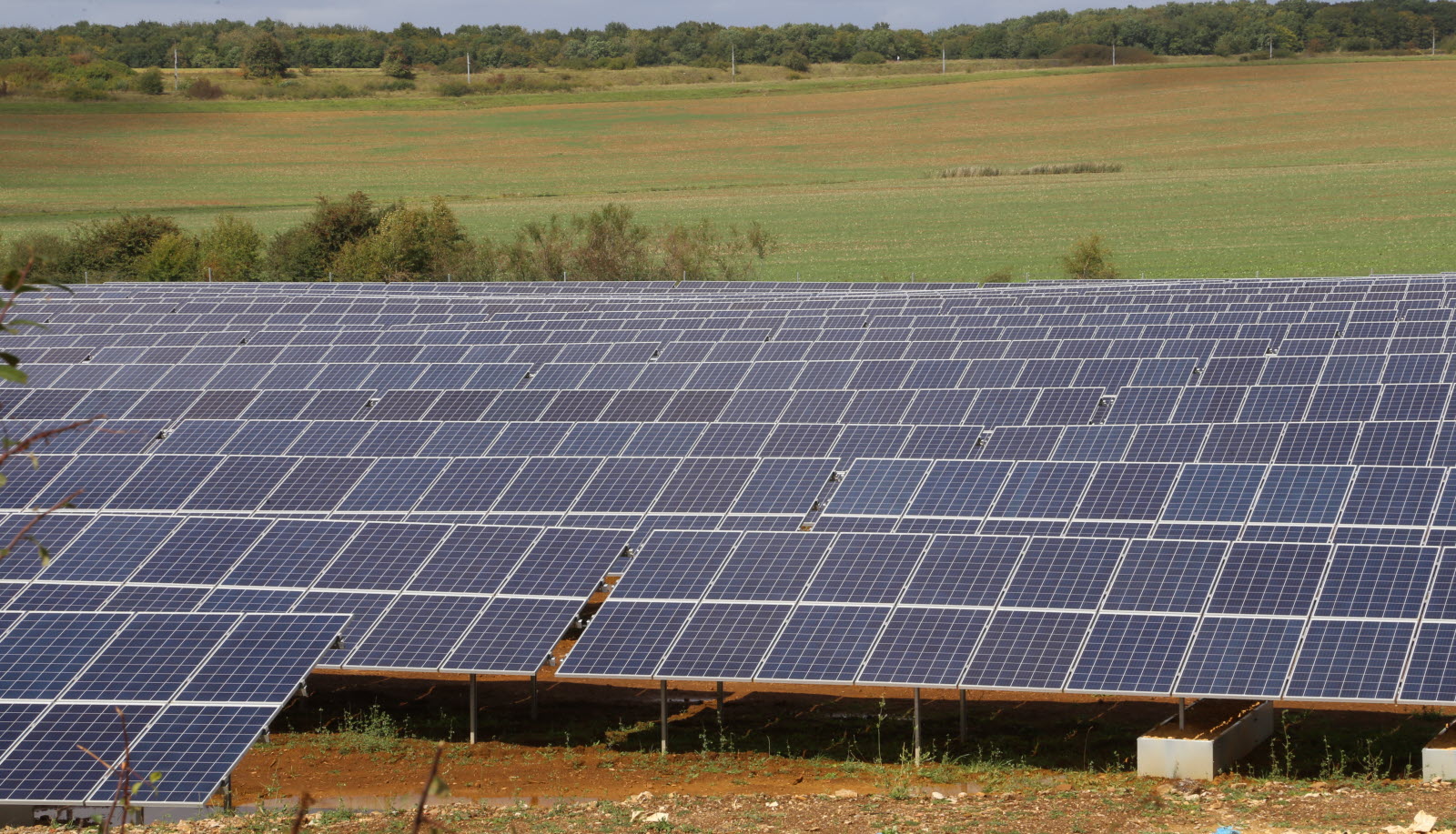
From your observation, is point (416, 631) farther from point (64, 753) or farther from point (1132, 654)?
point (1132, 654)

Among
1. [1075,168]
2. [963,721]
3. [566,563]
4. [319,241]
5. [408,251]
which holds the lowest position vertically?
[963,721]

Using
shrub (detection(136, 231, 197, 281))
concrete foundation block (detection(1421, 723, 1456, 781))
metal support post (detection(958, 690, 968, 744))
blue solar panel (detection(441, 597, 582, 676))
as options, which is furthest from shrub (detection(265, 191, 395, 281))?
concrete foundation block (detection(1421, 723, 1456, 781))

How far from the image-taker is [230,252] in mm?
73500

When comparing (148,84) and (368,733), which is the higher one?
(148,84)

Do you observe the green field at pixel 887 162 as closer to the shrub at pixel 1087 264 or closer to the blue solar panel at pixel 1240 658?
the shrub at pixel 1087 264

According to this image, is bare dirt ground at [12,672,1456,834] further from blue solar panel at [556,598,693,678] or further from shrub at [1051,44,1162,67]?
shrub at [1051,44,1162,67]

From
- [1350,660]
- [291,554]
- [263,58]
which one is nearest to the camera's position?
[1350,660]

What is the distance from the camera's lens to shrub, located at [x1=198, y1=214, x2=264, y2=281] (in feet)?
237

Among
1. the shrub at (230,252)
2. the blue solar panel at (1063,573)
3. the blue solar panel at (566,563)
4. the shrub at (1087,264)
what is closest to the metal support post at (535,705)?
the blue solar panel at (566,563)

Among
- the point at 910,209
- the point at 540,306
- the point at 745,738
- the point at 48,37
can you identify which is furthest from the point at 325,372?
the point at 48,37

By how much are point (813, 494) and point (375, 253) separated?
49321 mm

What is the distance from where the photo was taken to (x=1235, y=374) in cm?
2942

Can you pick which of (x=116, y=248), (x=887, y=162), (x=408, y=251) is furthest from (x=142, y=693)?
(x=887, y=162)

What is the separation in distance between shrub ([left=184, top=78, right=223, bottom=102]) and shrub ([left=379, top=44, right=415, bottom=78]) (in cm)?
1943
